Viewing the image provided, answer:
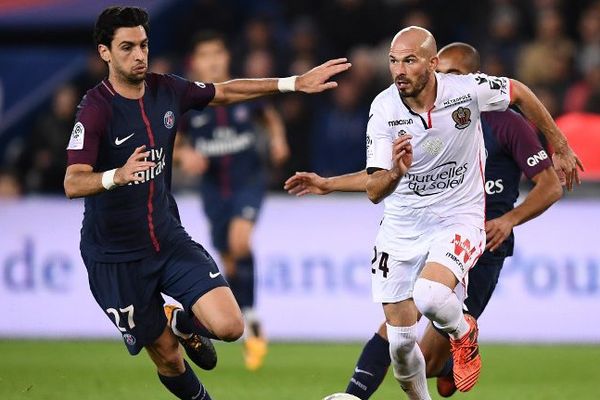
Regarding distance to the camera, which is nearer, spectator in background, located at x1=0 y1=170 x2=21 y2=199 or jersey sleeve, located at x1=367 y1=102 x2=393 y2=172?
jersey sleeve, located at x1=367 y1=102 x2=393 y2=172

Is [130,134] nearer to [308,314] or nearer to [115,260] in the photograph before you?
[115,260]

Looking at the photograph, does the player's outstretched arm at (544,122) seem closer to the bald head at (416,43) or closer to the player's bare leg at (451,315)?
the bald head at (416,43)

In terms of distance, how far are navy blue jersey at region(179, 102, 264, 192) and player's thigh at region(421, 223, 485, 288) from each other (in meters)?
4.68

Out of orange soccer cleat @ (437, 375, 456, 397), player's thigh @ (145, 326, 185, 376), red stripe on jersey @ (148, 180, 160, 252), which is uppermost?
red stripe on jersey @ (148, 180, 160, 252)

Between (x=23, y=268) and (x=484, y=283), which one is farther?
(x=23, y=268)

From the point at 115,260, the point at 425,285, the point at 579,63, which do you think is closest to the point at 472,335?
the point at 425,285

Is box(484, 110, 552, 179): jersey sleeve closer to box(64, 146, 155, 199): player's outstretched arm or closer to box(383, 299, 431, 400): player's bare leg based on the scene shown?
box(383, 299, 431, 400): player's bare leg

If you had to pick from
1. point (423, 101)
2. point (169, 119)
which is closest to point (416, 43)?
point (423, 101)

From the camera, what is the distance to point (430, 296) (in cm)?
736

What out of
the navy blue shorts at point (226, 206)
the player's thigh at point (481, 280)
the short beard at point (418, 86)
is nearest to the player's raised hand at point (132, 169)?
the short beard at point (418, 86)

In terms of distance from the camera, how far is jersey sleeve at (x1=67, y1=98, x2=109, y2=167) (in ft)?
24.1

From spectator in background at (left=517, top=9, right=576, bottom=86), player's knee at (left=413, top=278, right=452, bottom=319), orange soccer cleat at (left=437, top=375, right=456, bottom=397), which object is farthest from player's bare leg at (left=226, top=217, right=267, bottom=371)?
spectator in background at (left=517, top=9, right=576, bottom=86)

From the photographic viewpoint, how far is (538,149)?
8227mm

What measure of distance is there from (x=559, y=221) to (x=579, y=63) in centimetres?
307
